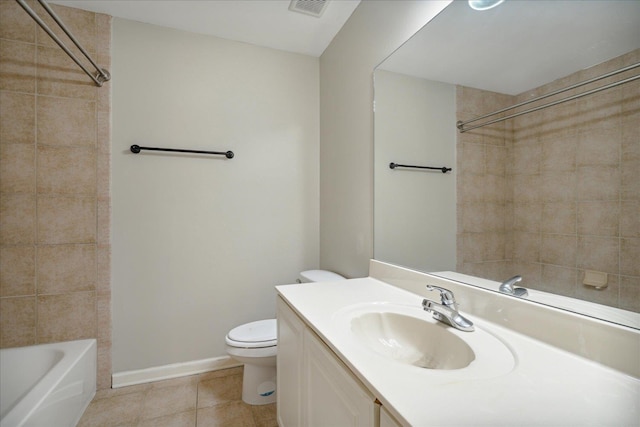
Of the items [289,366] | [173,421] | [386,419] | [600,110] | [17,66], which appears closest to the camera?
[386,419]

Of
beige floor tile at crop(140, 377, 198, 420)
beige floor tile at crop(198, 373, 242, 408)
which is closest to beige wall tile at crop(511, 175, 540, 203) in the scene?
beige floor tile at crop(198, 373, 242, 408)

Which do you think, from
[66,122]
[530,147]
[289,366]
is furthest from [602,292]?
[66,122]

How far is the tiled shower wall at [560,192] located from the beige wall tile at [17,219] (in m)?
2.29

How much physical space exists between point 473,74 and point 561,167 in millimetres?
479

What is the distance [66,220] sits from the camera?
66.4 inches

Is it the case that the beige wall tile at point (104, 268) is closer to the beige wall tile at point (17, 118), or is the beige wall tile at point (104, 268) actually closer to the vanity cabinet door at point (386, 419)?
the beige wall tile at point (17, 118)

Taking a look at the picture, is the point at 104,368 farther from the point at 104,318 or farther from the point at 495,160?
the point at 495,160

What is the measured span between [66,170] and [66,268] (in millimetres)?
590

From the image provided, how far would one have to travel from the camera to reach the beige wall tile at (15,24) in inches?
62.5

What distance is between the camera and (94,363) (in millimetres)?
1712

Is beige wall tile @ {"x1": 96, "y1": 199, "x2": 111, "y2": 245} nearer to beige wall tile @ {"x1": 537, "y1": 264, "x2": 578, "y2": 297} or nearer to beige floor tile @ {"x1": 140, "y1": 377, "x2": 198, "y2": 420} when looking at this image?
beige floor tile @ {"x1": 140, "y1": 377, "x2": 198, "y2": 420}

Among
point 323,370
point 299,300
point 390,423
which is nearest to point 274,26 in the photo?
point 299,300

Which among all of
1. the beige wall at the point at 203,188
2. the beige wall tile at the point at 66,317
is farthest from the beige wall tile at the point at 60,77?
the beige wall tile at the point at 66,317

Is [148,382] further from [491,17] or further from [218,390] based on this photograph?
[491,17]
